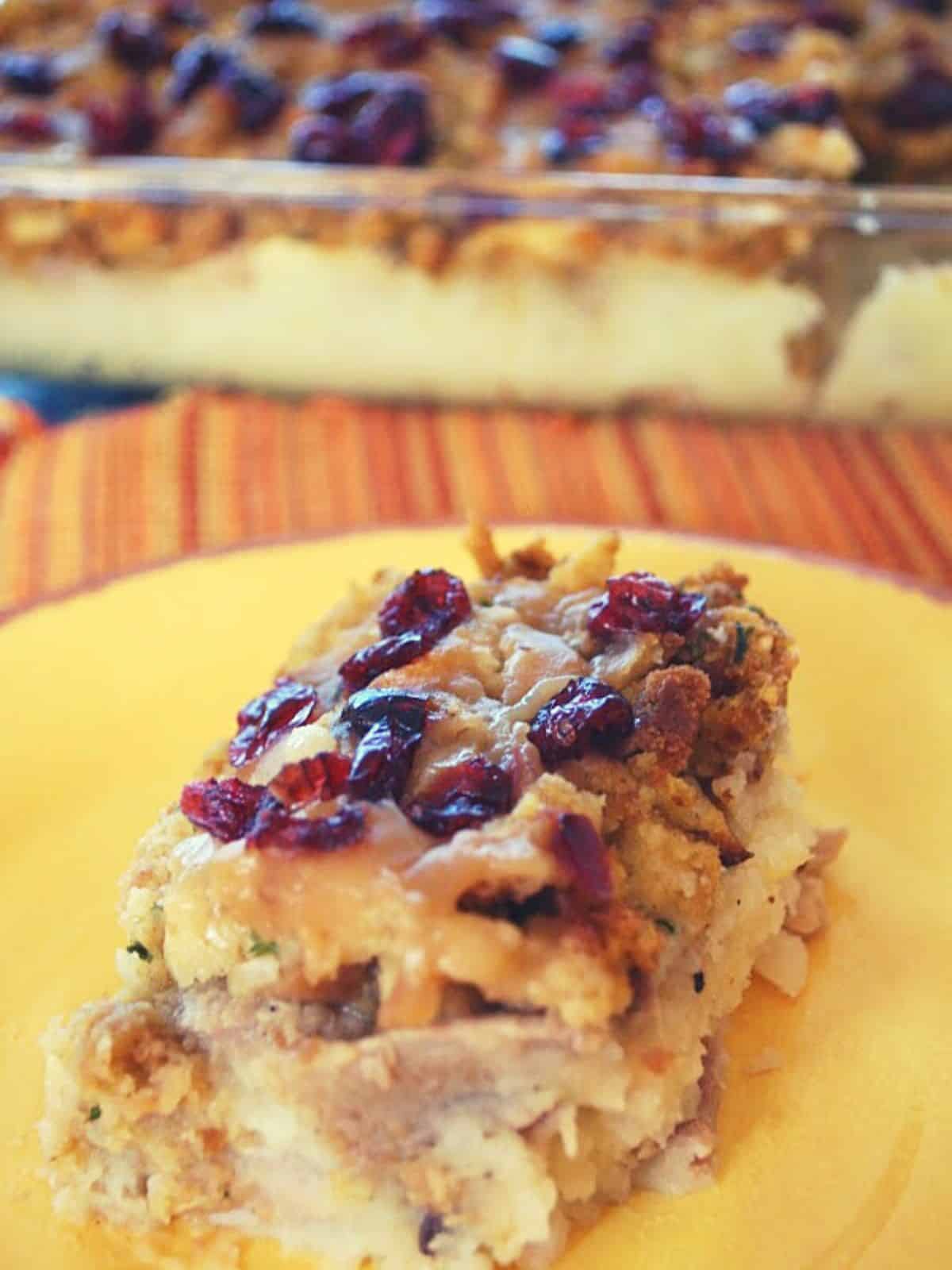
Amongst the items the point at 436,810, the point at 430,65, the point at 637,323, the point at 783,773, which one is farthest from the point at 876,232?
the point at 436,810

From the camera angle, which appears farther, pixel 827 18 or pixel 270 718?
pixel 827 18

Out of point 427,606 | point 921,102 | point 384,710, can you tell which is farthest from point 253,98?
point 384,710

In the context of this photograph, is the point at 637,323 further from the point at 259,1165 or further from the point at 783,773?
the point at 259,1165

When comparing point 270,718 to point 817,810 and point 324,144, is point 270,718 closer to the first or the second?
point 817,810

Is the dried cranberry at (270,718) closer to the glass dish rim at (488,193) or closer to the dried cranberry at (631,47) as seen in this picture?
the glass dish rim at (488,193)

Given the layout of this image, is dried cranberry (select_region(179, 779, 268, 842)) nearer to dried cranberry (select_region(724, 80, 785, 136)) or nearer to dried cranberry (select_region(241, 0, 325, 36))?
dried cranberry (select_region(724, 80, 785, 136))

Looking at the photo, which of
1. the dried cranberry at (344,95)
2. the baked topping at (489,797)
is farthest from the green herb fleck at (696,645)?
the dried cranberry at (344,95)
